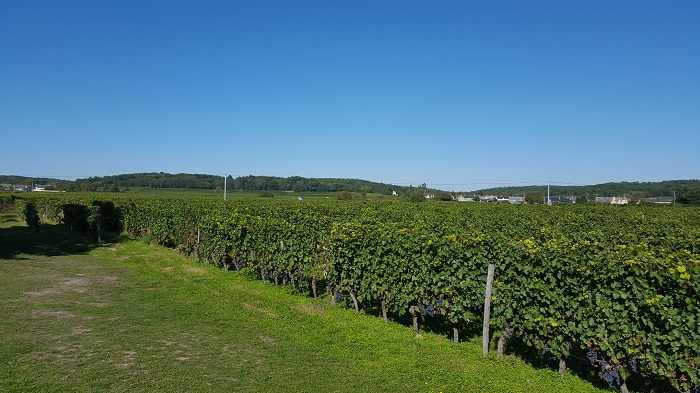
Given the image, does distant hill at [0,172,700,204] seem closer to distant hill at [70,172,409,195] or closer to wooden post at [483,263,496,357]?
distant hill at [70,172,409,195]

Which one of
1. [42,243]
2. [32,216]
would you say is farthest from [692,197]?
[32,216]

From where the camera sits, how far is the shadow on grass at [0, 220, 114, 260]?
770 inches

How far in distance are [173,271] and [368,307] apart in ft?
27.1

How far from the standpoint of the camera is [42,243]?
2264 centimetres

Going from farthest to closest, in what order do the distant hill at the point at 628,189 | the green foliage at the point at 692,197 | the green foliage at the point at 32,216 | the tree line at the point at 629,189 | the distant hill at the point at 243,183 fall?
the distant hill at the point at 243,183
the distant hill at the point at 628,189
the tree line at the point at 629,189
the green foliage at the point at 692,197
the green foliage at the point at 32,216

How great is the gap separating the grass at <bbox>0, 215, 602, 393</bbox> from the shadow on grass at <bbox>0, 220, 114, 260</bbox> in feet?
22.6

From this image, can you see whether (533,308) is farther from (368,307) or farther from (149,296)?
(149,296)

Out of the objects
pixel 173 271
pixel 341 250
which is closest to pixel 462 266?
pixel 341 250

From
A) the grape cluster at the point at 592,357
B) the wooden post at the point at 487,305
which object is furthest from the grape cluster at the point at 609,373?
the wooden post at the point at 487,305

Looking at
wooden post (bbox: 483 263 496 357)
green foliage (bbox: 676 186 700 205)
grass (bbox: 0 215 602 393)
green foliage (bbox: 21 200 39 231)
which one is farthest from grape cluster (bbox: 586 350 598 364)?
green foliage (bbox: 676 186 700 205)

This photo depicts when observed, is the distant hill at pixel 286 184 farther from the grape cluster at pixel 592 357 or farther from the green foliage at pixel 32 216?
the grape cluster at pixel 592 357

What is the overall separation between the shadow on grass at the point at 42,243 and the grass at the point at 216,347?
6.90m

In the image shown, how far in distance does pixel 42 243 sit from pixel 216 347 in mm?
19918

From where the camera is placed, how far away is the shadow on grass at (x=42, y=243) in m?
19.5
